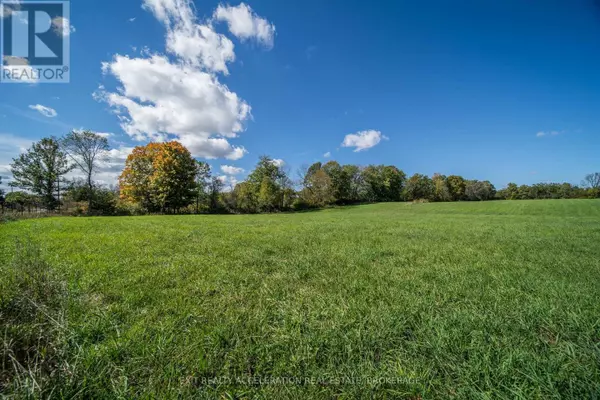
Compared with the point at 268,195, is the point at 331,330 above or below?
below

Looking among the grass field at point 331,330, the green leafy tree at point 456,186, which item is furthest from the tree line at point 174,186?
the grass field at point 331,330

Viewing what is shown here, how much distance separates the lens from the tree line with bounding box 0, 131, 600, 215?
37.6 metres

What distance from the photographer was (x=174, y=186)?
128 ft

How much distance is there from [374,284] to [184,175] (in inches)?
1701

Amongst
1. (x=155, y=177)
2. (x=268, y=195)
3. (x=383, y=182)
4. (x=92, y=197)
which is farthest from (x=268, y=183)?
(x=383, y=182)

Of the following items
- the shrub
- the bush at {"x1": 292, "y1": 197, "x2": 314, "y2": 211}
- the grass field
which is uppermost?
the bush at {"x1": 292, "y1": 197, "x2": 314, "y2": 211}

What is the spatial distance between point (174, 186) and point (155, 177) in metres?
3.13

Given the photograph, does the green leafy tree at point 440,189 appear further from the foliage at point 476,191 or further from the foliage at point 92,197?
the foliage at point 92,197

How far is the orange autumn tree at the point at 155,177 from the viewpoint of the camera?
38.1m

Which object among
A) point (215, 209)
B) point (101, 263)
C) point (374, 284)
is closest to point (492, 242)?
point (374, 284)

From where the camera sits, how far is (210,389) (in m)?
2.03

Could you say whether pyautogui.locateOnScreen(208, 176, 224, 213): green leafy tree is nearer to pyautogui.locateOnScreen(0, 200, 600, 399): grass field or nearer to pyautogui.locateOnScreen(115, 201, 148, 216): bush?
pyautogui.locateOnScreen(115, 201, 148, 216): bush

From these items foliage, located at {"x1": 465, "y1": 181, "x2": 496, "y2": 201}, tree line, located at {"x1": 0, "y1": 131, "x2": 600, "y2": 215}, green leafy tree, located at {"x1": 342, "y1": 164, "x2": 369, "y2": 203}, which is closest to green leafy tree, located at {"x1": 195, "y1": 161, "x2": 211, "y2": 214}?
tree line, located at {"x1": 0, "y1": 131, "x2": 600, "y2": 215}

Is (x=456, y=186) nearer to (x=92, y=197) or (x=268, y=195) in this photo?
(x=268, y=195)
